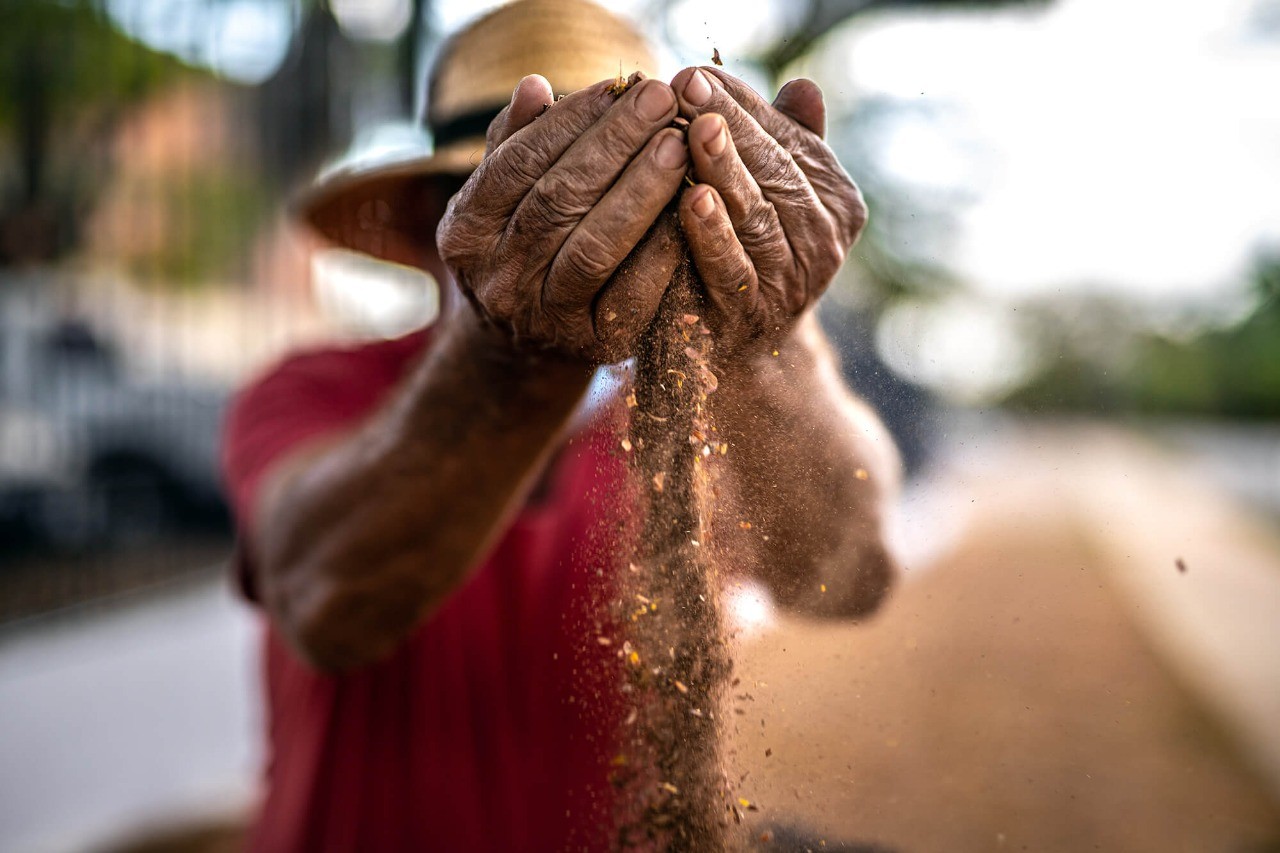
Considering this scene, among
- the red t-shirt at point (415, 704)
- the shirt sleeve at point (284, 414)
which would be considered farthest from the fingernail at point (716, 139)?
the shirt sleeve at point (284, 414)

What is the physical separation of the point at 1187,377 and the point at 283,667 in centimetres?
1275

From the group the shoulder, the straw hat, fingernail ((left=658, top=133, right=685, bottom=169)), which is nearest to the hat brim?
the straw hat

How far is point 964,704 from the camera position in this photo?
73cm

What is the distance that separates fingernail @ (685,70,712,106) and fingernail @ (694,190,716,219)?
0.07 metres

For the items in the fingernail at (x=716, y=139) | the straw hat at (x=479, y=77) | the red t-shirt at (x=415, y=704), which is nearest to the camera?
the fingernail at (x=716, y=139)

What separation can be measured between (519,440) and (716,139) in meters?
0.51

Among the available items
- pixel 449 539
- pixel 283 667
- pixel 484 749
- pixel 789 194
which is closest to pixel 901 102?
pixel 789 194

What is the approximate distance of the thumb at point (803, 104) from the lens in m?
0.71

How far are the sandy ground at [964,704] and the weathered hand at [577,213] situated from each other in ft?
1.05

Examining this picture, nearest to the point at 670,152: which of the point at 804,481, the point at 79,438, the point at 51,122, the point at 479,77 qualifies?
the point at 804,481

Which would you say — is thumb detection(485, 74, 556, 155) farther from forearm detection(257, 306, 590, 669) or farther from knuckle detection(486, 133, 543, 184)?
forearm detection(257, 306, 590, 669)

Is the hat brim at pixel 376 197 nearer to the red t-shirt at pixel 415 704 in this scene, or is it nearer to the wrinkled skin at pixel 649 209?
the red t-shirt at pixel 415 704

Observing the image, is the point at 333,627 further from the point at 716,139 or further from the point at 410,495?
the point at 716,139

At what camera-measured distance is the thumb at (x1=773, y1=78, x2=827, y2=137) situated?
0.71 metres
